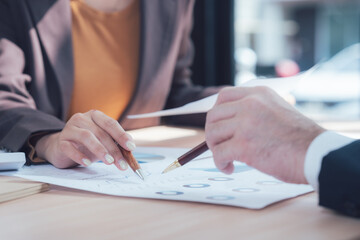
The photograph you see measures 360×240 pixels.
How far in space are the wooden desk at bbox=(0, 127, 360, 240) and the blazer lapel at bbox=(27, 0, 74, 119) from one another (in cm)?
60

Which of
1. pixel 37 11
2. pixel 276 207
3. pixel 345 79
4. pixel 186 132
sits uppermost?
pixel 37 11

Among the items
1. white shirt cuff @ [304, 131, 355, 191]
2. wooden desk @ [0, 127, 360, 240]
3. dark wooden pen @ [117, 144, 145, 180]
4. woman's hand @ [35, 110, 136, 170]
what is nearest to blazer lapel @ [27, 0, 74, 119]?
woman's hand @ [35, 110, 136, 170]

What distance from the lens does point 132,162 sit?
0.79m

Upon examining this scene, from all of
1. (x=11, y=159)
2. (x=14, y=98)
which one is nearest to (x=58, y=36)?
(x=14, y=98)

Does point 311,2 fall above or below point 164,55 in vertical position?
below

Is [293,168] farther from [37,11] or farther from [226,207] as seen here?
[37,11]

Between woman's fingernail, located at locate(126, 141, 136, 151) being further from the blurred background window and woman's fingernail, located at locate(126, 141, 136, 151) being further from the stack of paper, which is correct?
the blurred background window

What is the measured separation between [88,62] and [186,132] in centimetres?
33

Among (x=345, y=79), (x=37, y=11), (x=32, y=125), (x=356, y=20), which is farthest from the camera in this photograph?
(x=356, y=20)

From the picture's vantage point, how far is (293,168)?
63 cm

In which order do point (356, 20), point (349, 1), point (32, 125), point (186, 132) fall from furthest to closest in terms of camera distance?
point (349, 1) < point (356, 20) < point (186, 132) < point (32, 125)

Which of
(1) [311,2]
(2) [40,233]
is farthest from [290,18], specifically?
(2) [40,233]

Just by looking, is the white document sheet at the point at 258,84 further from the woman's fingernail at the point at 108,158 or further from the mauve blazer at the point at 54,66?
the mauve blazer at the point at 54,66

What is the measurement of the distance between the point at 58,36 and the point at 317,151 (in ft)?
2.75
